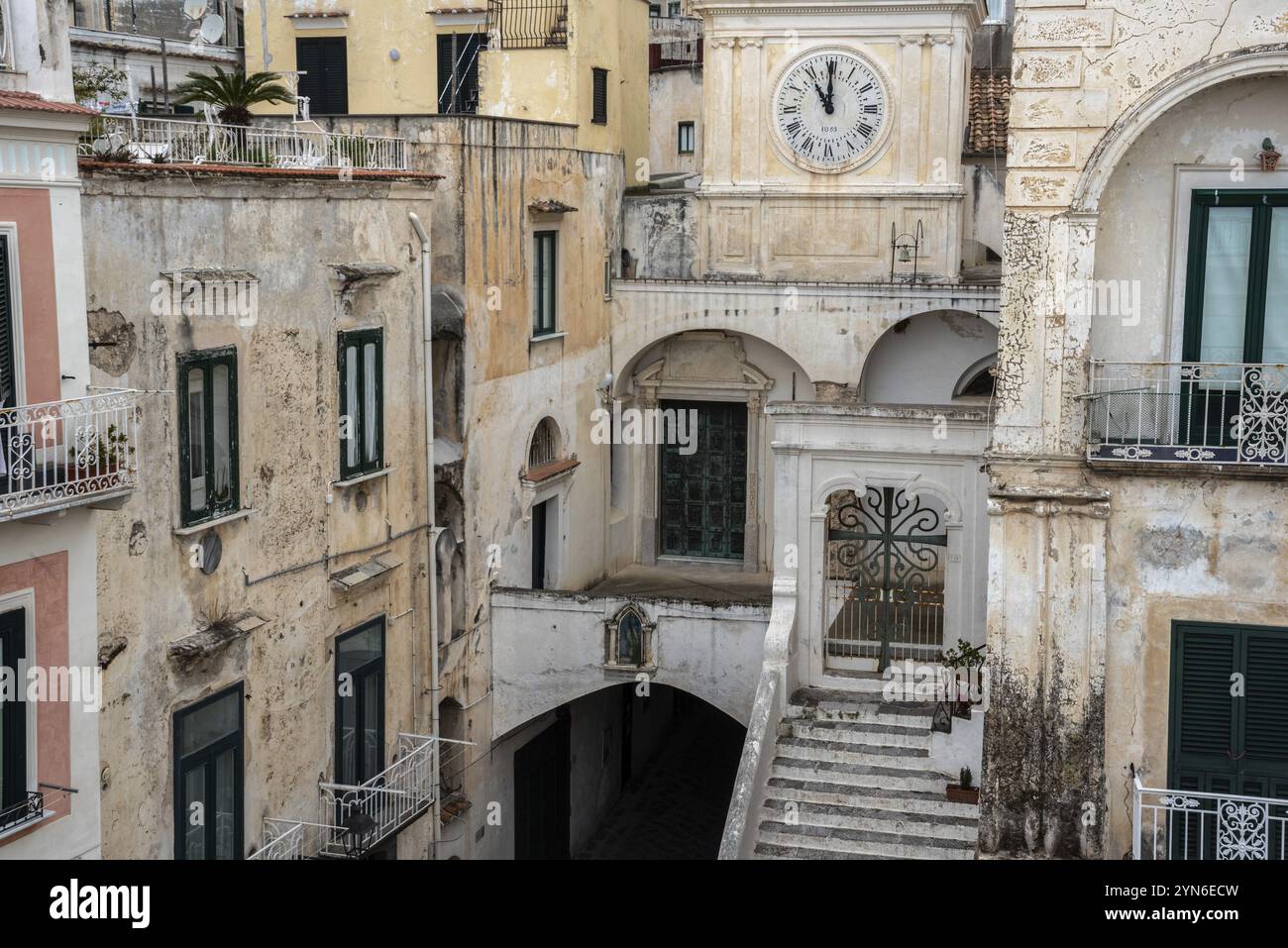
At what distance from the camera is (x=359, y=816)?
1931 cm

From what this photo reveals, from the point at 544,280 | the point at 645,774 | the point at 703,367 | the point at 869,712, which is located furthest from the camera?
the point at 645,774

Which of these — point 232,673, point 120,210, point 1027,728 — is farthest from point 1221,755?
A: point 120,210

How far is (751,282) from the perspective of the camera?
1089 inches

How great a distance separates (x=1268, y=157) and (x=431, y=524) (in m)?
11.7

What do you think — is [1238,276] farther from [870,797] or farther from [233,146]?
[233,146]

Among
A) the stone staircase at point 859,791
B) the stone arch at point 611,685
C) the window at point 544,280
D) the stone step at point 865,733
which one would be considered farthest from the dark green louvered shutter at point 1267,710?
the window at point 544,280

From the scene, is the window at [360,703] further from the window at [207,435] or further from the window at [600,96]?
the window at [600,96]

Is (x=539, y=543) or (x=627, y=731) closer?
(x=539, y=543)

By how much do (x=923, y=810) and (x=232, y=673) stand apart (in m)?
7.80

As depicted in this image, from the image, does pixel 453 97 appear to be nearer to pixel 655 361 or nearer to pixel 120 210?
pixel 655 361

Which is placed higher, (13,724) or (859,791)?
(13,724)

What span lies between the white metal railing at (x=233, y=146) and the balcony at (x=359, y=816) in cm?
721

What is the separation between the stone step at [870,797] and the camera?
18.8 m

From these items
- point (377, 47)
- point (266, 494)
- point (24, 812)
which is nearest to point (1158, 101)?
point (266, 494)
